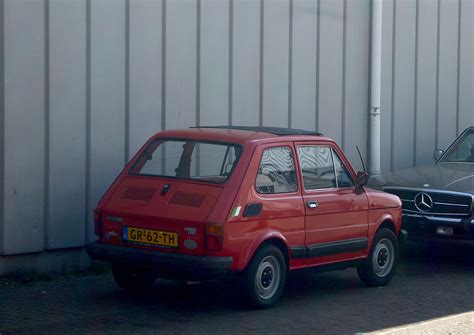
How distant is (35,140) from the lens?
1049 centimetres

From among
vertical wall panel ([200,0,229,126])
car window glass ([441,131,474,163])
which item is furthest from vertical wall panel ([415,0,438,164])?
vertical wall panel ([200,0,229,126])

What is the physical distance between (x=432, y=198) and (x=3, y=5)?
5938 millimetres

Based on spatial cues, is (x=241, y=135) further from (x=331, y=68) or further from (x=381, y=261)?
(x=331, y=68)

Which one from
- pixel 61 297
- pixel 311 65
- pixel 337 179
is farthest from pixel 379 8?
pixel 61 297

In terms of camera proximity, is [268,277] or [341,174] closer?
[268,277]

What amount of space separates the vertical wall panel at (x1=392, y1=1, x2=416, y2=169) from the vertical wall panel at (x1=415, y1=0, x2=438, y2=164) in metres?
0.20

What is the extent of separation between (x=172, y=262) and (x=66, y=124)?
297 cm

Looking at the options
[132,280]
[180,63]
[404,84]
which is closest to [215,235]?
[132,280]

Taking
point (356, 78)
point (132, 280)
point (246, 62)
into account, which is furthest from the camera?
point (356, 78)

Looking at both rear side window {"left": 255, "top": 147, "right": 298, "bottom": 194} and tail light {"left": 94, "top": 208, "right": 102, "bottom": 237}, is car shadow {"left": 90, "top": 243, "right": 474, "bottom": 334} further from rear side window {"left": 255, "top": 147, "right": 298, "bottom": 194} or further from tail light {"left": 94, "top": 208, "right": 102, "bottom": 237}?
rear side window {"left": 255, "top": 147, "right": 298, "bottom": 194}

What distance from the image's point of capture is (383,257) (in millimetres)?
10781

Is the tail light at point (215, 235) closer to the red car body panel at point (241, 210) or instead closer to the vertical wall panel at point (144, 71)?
the red car body panel at point (241, 210)

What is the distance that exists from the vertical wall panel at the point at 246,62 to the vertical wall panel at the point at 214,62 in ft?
0.54

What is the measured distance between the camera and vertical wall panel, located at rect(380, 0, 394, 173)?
49.9 ft
